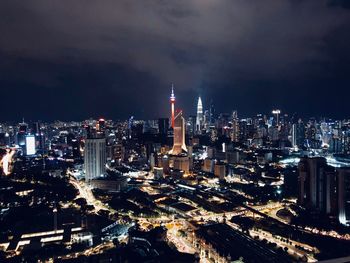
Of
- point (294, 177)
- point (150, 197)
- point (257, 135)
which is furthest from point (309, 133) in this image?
point (150, 197)

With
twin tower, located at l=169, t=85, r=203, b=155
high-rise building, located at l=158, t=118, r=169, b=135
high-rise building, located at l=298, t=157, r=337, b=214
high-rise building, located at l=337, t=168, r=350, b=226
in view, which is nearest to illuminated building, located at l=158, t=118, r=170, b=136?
high-rise building, located at l=158, t=118, r=169, b=135

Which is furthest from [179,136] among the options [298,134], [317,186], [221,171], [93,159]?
[317,186]

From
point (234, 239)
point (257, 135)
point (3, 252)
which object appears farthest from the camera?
point (257, 135)

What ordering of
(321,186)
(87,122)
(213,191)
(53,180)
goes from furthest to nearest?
(87,122)
(53,180)
(213,191)
(321,186)

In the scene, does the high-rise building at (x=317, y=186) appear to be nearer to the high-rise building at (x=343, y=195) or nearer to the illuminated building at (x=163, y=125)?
the high-rise building at (x=343, y=195)

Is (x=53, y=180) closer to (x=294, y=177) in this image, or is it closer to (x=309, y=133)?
(x=294, y=177)

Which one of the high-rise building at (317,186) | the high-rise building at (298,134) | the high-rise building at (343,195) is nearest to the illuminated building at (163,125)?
the high-rise building at (298,134)

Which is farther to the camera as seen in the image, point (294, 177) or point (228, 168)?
point (228, 168)

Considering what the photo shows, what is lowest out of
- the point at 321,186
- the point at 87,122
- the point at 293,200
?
the point at 293,200
